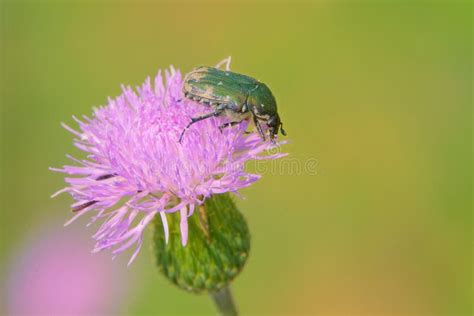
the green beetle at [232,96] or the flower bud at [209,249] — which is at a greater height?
the green beetle at [232,96]

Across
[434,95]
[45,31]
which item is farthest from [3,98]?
[434,95]

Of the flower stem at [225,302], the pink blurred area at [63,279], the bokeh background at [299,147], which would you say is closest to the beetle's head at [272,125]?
the flower stem at [225,302]

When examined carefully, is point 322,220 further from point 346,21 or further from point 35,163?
point 35,163

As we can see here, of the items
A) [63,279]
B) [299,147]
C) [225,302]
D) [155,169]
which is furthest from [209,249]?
[299,147]

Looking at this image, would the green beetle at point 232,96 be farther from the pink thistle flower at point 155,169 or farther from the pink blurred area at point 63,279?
the pink blurred area at point 63,279

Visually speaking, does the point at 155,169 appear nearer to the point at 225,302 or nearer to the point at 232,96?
the point at 232,96

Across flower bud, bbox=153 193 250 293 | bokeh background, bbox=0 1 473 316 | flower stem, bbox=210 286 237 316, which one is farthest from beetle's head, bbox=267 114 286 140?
bokeh background, bbox=0 1 473 316
